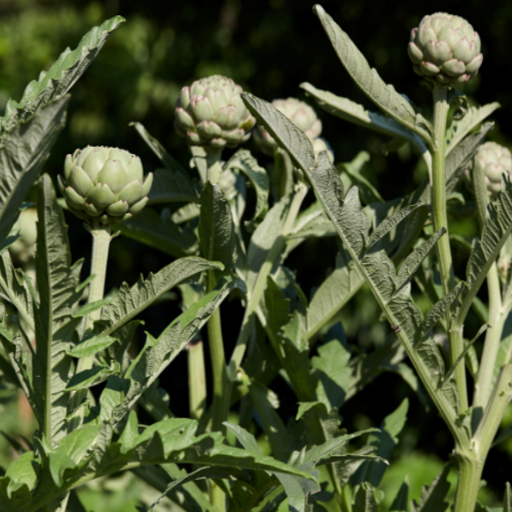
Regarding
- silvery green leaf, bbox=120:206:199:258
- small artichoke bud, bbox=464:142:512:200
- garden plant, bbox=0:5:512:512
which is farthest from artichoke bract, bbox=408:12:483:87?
Answer: silvery green leaf, bbox=120:206:199:258

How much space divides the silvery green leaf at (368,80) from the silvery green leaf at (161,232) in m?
0.18

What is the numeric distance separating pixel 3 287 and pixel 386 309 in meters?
0.21

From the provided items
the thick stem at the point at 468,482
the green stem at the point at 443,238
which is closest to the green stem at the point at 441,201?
the green stem at the point at 443,238

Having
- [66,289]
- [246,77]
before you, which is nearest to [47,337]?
[66,289]

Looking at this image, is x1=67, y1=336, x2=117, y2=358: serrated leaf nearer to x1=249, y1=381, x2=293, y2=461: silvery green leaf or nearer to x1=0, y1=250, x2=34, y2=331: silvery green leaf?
x1=0, y1=250, x2=34, y2=331: silvery green leaf

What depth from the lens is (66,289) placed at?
0.30 m

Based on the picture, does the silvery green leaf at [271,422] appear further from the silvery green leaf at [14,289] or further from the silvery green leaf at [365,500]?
the silvery green leaf at [14,289]

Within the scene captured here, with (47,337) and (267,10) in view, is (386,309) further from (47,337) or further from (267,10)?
(267,10)

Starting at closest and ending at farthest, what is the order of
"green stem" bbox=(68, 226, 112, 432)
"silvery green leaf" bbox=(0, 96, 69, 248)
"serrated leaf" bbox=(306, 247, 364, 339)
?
1. "silvery green leaf" bbox=(0, 96, 69, 248)
2. "green stem" bbox=(68, 226, 112, 432)
3. "serrated leaf" bbox=(306, 247, 364, 339)

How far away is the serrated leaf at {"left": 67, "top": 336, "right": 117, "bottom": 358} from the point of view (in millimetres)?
298

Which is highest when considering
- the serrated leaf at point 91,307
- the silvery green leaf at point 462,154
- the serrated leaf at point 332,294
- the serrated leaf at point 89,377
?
the silvery green leaf at point 462,154

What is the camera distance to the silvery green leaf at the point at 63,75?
285 millimetres

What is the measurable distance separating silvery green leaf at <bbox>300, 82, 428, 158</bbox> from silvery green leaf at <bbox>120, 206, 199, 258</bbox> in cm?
15

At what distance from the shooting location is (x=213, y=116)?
434 mm
